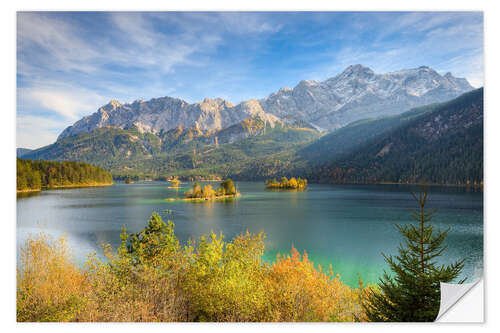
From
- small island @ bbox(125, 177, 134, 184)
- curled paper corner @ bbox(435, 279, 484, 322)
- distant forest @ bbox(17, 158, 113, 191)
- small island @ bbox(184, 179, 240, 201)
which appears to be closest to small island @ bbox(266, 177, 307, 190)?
small island @ bbox(184, 179, 240, 201)

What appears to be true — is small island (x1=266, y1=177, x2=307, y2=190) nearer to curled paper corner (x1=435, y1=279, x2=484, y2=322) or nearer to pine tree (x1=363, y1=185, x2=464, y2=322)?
curled paper corner (x1=435, y1=279, x2=484, y2=322)

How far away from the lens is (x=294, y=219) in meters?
13.6

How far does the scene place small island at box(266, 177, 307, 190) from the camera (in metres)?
18.9

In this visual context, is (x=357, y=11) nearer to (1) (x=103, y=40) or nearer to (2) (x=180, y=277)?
(1) (x=103, y=40)

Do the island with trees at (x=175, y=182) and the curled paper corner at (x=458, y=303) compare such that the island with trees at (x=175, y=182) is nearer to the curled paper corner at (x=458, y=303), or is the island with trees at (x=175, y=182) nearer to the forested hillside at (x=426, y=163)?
the forested hillside at (x=426, y=163)

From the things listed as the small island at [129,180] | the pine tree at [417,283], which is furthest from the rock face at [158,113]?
the pine tree at [417,283]

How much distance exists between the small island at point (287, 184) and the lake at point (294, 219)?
1.50 ft

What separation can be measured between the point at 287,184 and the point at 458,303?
1523cm

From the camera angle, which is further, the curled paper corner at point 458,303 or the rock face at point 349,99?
the rock face at point 349,99

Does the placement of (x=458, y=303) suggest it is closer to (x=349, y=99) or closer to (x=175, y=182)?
(x=175, y=182)

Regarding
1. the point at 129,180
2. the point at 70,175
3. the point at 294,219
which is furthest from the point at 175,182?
the point at 294,219

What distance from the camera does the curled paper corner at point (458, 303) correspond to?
12.3 ft

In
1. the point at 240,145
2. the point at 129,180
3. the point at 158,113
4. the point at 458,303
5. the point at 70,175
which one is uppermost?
the point at 158,113
